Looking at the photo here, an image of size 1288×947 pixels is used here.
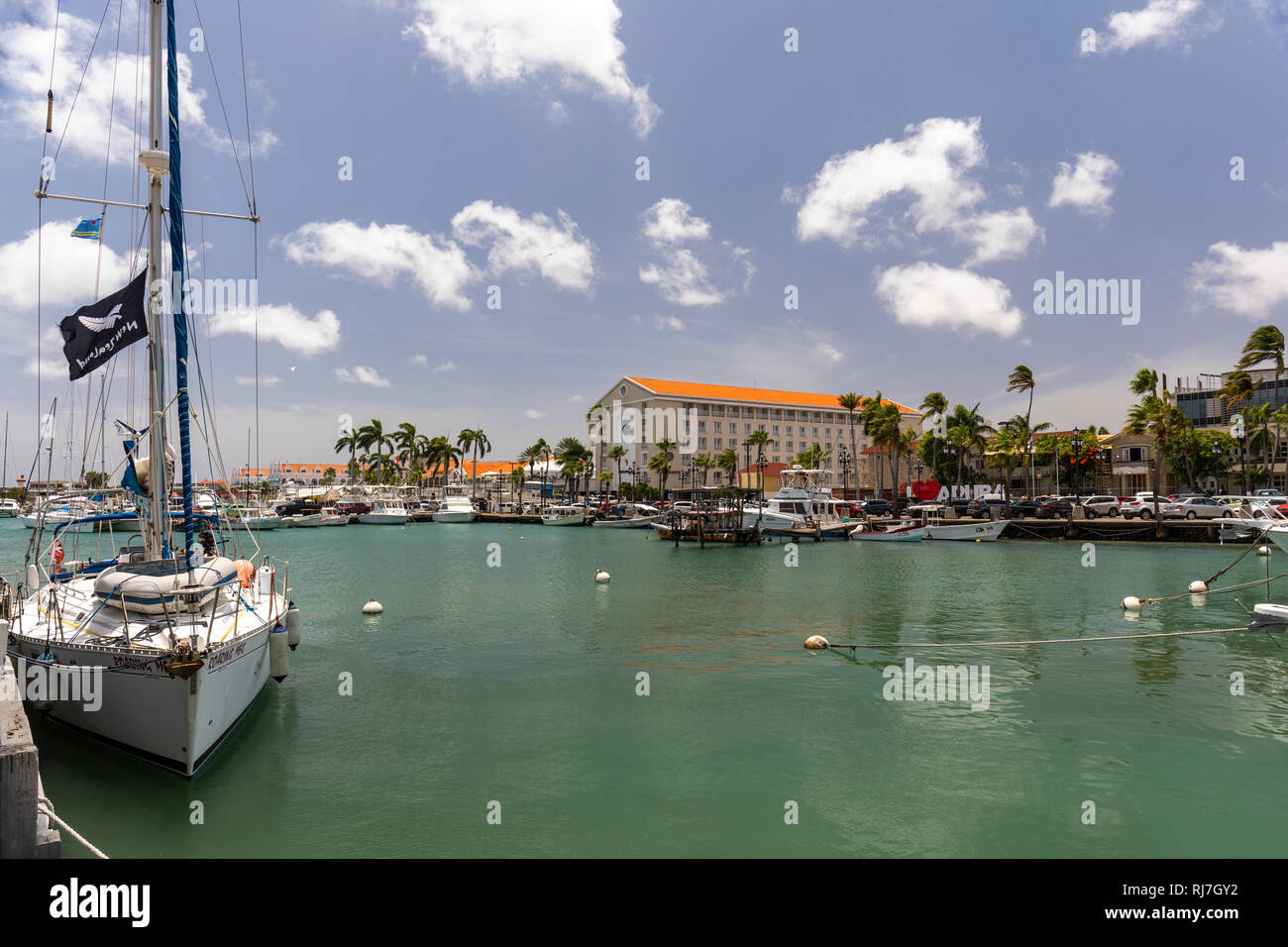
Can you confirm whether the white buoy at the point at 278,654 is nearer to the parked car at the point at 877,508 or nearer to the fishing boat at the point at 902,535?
the fishing boat at the point at 902,535

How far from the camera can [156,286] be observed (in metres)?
14.5

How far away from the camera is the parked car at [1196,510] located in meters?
60.1

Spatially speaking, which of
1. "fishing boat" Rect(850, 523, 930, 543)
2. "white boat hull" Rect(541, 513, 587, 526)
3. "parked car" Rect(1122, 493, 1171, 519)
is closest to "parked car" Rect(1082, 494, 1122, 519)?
"parked car" Rect(1122, 493, 1171, 519)

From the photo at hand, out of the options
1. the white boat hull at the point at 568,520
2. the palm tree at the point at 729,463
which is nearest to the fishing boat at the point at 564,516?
the white boat hull at the point at 568,520

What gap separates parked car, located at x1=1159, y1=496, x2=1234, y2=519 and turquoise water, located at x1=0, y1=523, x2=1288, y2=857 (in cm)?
4207

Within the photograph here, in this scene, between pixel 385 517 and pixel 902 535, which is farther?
pixel 385 517

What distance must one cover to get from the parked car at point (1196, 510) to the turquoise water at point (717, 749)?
138 feet

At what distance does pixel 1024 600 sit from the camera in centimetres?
3148

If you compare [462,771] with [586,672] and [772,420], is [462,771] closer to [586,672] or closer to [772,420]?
[586,672]

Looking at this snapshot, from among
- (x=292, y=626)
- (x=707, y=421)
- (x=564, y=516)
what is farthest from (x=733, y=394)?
(x=292, y=626)

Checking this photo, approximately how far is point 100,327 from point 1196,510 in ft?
249

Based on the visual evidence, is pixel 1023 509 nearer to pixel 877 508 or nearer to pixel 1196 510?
pixel 1196 510
